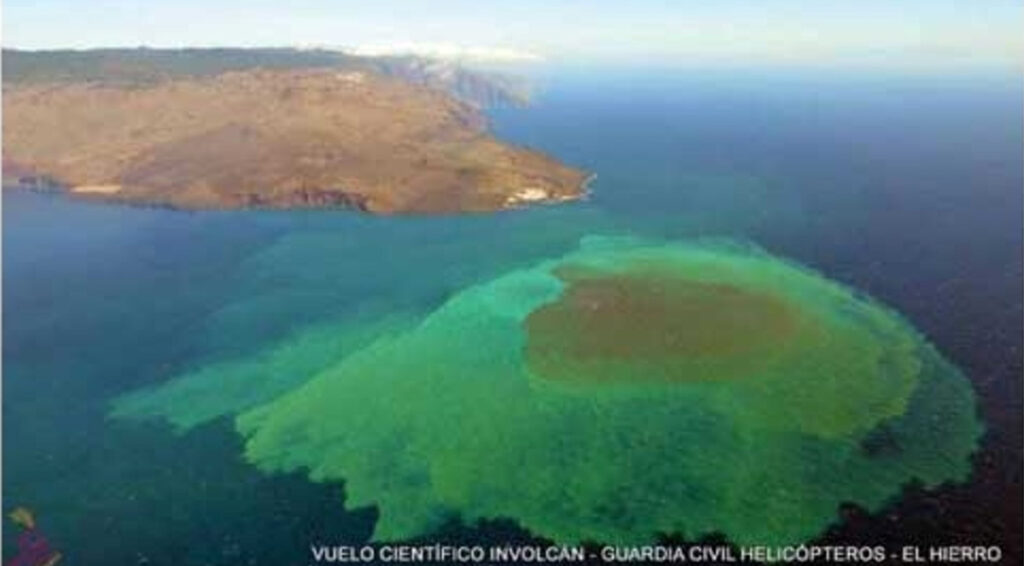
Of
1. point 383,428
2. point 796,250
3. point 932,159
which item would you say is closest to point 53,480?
point 383,428

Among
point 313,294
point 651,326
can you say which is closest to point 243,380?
point 313,294

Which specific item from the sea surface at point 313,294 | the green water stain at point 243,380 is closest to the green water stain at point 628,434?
the green water stain at point 243,380

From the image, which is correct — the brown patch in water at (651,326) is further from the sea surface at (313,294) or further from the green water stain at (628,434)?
the sea surface at (313,294)

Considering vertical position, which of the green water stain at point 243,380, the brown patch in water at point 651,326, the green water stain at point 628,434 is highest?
the brown patch in water at point 651,326

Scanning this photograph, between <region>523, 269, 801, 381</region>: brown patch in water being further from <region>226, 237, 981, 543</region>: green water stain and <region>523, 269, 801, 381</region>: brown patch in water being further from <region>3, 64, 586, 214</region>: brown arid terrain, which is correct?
<region>3, 64, 586, 214</region>: brown arid terrain

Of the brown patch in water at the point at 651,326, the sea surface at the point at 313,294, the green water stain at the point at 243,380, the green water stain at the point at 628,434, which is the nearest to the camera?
the sea surface at the point at 313,294

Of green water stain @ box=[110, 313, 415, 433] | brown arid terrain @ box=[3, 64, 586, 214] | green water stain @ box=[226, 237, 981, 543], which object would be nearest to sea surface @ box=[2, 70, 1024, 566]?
green water stain @ box=[110, 313, 415, 433]

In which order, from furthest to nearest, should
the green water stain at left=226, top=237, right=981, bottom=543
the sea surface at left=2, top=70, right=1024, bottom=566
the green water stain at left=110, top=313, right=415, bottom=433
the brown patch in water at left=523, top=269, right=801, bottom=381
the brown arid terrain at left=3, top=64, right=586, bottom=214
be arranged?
the brown arid terrain at left=3, top=64, right=586, bottom=214, the brown patch in water at left=523, top=269, right=801, bottom=381, the green water stain at left=110, top=313, right=415, bottom=433, the green water stain at left=226, top=237, right=981, bottom=543, the sea surface at left=2, top=70, right=1024, bottom=566
